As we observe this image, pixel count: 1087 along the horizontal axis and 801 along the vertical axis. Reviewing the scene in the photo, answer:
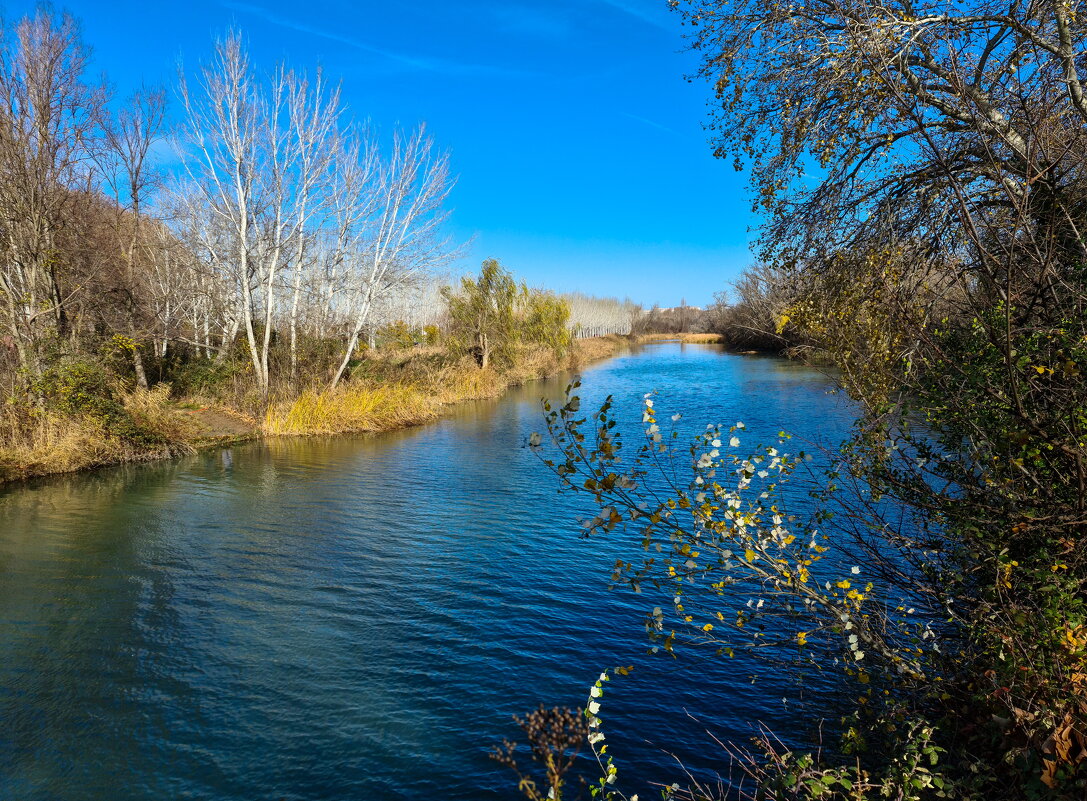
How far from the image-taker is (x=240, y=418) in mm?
20844

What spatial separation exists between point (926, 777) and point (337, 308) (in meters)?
24.7

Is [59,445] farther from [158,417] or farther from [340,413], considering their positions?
[340,413]

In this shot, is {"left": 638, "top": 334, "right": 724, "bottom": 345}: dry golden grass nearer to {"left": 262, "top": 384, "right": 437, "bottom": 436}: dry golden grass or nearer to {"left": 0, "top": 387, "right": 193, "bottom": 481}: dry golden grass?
{"left": 262, "top": 384, "right": 437, "bottom": 436}: dry golden grass

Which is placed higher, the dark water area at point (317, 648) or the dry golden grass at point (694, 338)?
the dry golden grass at point (694, 338)

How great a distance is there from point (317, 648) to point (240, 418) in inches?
626

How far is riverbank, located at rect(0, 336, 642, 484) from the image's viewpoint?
14508 mm

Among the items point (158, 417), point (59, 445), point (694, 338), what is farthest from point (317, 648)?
point (694, 338)

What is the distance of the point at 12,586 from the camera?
8.65 m

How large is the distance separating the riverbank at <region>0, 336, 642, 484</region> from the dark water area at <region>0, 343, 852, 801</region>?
138 cm

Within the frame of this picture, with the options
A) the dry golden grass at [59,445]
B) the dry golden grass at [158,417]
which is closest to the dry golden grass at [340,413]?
the dry golden grass at [158,417]

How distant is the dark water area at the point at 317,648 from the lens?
5.09 m

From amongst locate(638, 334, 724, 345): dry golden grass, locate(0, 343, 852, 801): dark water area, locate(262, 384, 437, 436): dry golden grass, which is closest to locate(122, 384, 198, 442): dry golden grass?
locate(262, 384, 437, 436): dry golden grass

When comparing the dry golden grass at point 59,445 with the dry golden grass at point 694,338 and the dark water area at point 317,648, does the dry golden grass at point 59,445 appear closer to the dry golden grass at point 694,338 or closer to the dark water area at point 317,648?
the dark water area at point 317,648

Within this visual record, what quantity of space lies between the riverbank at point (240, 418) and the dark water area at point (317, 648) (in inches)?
54.2
